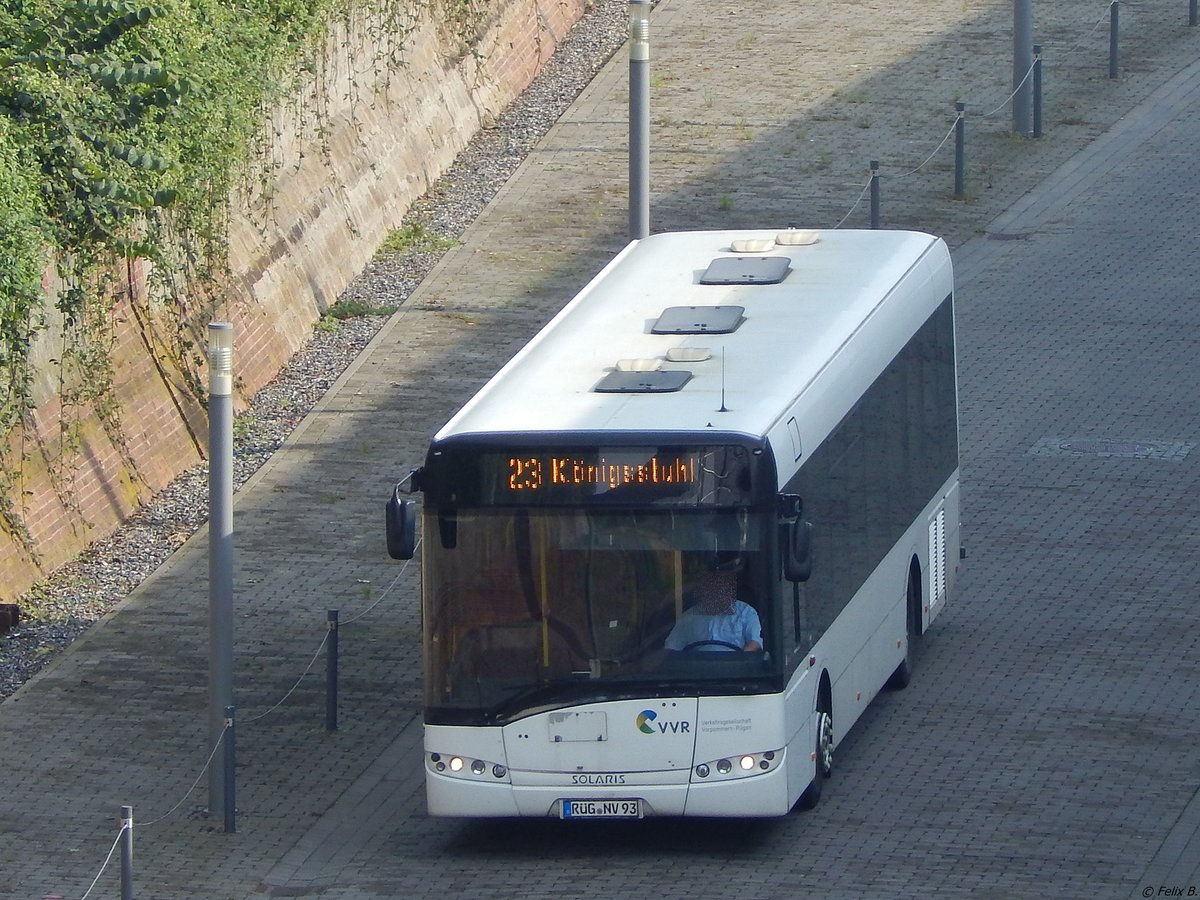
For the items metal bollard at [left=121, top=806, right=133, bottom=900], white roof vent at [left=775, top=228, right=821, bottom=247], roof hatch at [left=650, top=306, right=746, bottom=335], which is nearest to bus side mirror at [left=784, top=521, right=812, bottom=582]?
roof hatch at [left=650, top=306, right=746, bottom=335]

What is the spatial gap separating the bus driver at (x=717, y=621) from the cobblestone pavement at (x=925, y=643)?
1.21 meters

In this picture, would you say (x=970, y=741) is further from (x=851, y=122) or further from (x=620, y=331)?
(x=851, y=122)

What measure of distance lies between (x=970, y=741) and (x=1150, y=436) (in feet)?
23.2

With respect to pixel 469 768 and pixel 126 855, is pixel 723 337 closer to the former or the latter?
pixel 469 768

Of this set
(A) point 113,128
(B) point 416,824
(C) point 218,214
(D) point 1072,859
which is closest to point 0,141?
(A) point 113,128

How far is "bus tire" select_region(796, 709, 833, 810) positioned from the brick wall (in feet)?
21.7

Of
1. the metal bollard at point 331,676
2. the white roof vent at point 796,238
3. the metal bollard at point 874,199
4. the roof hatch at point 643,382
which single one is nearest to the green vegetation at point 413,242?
the metal bollard at point 874,199

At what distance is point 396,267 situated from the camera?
25891 millimetres

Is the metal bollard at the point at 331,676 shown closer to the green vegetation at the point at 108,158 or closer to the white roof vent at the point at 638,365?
the white roof vent at the point at 638,365

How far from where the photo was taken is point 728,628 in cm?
1248

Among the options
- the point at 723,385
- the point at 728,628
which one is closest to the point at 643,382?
the point at 723,385

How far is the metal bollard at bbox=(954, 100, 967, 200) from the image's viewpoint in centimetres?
2730

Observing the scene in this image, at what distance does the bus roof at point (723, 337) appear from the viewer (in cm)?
1278

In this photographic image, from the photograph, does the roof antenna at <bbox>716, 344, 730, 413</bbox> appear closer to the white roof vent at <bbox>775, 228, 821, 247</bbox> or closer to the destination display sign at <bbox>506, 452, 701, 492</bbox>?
the destination display sign at <bbox>506, 452, 701, 492</bbox>
